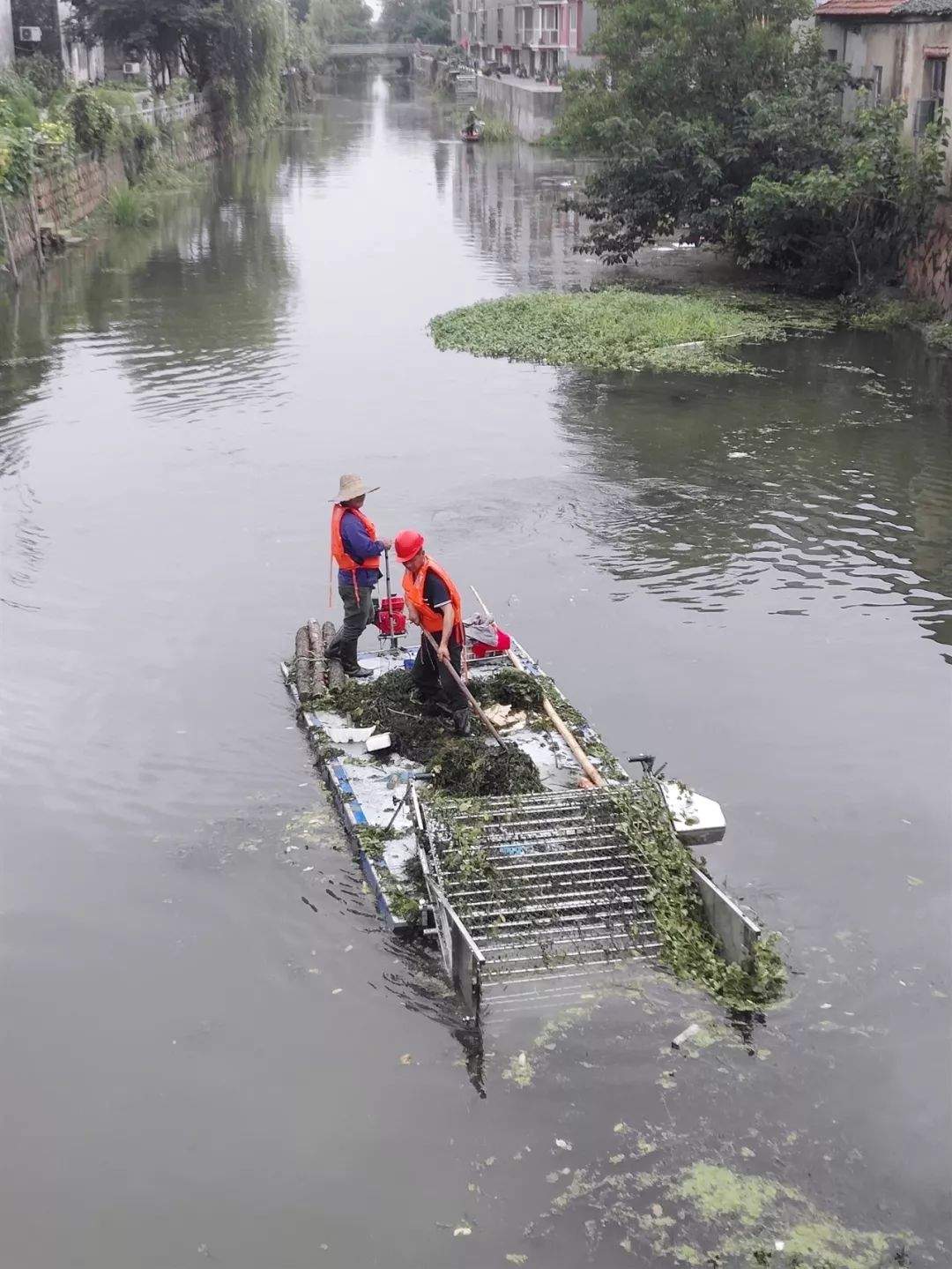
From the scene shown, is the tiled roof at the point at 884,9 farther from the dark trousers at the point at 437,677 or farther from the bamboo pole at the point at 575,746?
the dark trousers at the point at 437,677

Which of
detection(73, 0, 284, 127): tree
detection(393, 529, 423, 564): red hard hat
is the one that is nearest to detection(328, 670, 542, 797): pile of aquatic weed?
detection(393, 529, 423, 564): red hard hat

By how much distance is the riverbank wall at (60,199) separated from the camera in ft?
98.2

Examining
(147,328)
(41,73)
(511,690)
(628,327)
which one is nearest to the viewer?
(511,690)

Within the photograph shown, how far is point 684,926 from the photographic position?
8242mm

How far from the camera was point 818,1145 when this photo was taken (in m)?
7.16

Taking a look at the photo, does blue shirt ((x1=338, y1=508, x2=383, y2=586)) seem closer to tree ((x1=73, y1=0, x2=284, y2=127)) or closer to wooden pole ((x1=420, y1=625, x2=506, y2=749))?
wooden pole ((x1=420, y1=625, x2=506, y2=749))

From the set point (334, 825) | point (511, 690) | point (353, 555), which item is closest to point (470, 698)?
point (511, 690)

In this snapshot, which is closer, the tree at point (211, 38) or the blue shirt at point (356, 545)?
the blue shirt at point (356, 545)

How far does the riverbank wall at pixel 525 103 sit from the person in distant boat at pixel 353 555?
1757 inches

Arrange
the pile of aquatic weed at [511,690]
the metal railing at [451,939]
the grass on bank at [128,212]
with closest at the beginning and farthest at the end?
1. the metal railing at [451,939]
2. the pile of aquatic weed at [511,690]
3. the grass on bank at [128,212]

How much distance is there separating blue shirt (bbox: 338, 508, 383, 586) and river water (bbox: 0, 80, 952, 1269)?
1386 millimetres

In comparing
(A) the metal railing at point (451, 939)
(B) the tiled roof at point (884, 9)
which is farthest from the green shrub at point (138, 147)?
(A) the metal railing at point (451, 939)

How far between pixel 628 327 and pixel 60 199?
16.9 m

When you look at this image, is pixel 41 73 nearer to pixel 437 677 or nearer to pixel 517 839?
pixel 437 677
